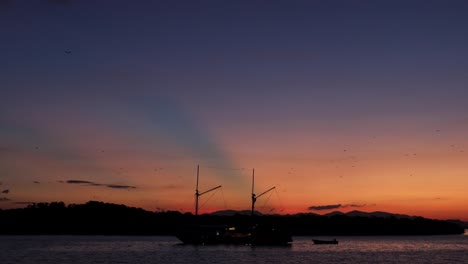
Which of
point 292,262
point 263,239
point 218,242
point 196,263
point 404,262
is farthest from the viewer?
point 218,242

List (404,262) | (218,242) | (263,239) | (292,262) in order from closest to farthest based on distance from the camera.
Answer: (292,262) < (404,262) < (263,239) < (218,242)

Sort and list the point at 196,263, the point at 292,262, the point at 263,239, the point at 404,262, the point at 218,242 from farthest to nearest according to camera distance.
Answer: the point at 218,242 < the point at 263,239 < the point at 404,262 < the point at 292,262 < the point at 196,263

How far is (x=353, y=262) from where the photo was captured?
12688cm

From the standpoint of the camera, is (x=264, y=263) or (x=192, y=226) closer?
(x=264, y=263)

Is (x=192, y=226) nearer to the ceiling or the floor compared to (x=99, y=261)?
nearer to the ceiling

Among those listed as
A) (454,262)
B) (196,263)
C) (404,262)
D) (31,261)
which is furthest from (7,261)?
(454,262)

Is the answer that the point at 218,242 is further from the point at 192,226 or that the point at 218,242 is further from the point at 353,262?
the point at 353,262

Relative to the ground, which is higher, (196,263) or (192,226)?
(192,226)

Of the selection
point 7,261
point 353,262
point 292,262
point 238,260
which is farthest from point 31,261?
point 353,262

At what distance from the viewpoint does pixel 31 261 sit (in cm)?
11775

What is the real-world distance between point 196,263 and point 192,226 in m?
85.4

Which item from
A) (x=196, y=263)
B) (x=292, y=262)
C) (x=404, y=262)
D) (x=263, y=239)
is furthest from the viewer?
(x=263, y=239)

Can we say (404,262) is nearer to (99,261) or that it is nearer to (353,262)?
(353,262)

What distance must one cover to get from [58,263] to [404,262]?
75.1 m
